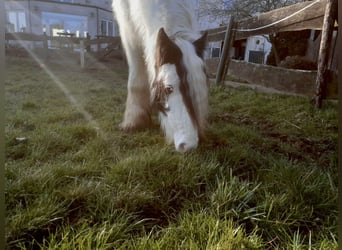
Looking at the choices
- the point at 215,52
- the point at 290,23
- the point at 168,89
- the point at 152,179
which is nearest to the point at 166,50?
the point at 168,89

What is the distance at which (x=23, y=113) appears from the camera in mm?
1041

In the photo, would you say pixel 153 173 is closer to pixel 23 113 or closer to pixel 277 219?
pixel 277 219

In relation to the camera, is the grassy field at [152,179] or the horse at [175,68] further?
the horse at [175,68]

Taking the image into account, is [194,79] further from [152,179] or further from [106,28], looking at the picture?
[106,28]

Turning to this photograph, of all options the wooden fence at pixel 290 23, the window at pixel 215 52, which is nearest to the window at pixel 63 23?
the wooden fence at pixel 290 23

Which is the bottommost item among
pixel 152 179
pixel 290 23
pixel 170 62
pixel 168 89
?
pixel 152 179

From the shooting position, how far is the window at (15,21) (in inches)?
29.4

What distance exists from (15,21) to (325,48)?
121cm

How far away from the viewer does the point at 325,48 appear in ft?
3.87

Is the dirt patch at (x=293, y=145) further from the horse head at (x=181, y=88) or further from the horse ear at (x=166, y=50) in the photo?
the horse ear at (x=166, y=50)

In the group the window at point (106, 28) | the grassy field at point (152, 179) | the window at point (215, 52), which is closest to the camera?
the grassy field at point (152, 179)

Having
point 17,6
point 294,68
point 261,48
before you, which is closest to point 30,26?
point 17,6

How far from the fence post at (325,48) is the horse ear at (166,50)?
2.13 feet

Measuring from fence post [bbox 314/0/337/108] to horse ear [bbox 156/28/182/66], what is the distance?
648 mm
